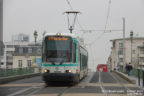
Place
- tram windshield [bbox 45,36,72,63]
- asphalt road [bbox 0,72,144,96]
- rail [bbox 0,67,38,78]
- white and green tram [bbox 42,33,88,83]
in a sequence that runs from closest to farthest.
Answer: asphalt road [bbox 0,72,144,96] < white and green tram [bbox 42,33,88,83] < tram windshield [bbox 45,36,72,63] < rail [bbox 0,67,38,78]

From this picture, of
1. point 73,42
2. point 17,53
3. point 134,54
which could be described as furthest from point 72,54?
point 134,54

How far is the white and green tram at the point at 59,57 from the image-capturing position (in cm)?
1852

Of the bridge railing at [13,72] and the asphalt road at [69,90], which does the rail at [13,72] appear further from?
the asphalt road at [69,90]

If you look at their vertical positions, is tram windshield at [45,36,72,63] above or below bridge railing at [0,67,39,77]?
above

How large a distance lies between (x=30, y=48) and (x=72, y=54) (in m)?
71.4

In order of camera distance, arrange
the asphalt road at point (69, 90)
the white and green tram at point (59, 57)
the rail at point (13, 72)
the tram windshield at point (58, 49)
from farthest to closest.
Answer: the rail at point (13, 72)
the tram windshield at point (58, 49)
the white and green tram at point (59, 57)
the asphalt road at point (69, 90)

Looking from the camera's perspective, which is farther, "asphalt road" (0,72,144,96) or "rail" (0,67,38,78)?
"rail" (0,67,38,78)

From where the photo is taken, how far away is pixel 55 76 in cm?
1841

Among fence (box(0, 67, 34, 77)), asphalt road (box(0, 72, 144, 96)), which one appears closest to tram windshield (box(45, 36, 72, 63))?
asphalt road (box(0, 72, 144, 96))

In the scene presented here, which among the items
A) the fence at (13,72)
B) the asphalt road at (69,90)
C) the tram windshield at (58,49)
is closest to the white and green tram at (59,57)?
the tram windshield at (58,49)

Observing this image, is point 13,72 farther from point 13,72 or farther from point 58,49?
point 58,49

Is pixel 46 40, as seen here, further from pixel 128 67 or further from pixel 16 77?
pixel 128 67

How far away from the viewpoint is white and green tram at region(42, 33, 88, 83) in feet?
60.7

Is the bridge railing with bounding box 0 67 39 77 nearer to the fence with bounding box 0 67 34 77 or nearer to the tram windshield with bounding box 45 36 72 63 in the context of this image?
the fence with bounding box 0 67 34 77
